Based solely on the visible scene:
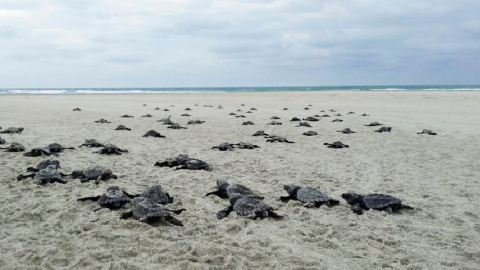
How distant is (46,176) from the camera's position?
739cm

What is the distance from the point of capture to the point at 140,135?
14.7 meters

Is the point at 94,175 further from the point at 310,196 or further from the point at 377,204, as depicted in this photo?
the point at 377,204

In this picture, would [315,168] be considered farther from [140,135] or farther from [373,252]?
[140,135]

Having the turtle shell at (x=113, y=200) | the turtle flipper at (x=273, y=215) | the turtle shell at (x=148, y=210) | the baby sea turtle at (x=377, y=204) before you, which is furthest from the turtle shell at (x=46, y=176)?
the baby sea turtle at (x=377, y=204)

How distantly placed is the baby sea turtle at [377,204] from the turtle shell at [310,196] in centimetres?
48

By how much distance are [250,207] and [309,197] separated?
1159 mm

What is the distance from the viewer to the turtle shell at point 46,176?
7.32 metres

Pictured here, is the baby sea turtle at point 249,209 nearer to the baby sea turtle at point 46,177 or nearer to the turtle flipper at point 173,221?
the turtle flipper at point 173,221

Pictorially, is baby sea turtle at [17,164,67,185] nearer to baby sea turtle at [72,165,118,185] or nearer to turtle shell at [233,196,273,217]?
baby sea turtle at [72,165,118,185]

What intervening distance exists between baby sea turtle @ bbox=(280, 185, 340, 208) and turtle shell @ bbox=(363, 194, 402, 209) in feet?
1.60

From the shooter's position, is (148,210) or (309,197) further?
(309,197)

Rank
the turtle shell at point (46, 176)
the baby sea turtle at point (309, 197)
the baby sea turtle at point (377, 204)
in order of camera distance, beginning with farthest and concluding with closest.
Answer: the turtle shell at point (46, 176) → the baby sea turtle at point (309, 197) → the baby sea turtle at point (377, 204)

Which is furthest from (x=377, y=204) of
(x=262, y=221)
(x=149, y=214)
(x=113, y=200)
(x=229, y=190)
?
→ (x=113, y=200)

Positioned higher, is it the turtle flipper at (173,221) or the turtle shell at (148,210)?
the turtle shell at (148,210)
